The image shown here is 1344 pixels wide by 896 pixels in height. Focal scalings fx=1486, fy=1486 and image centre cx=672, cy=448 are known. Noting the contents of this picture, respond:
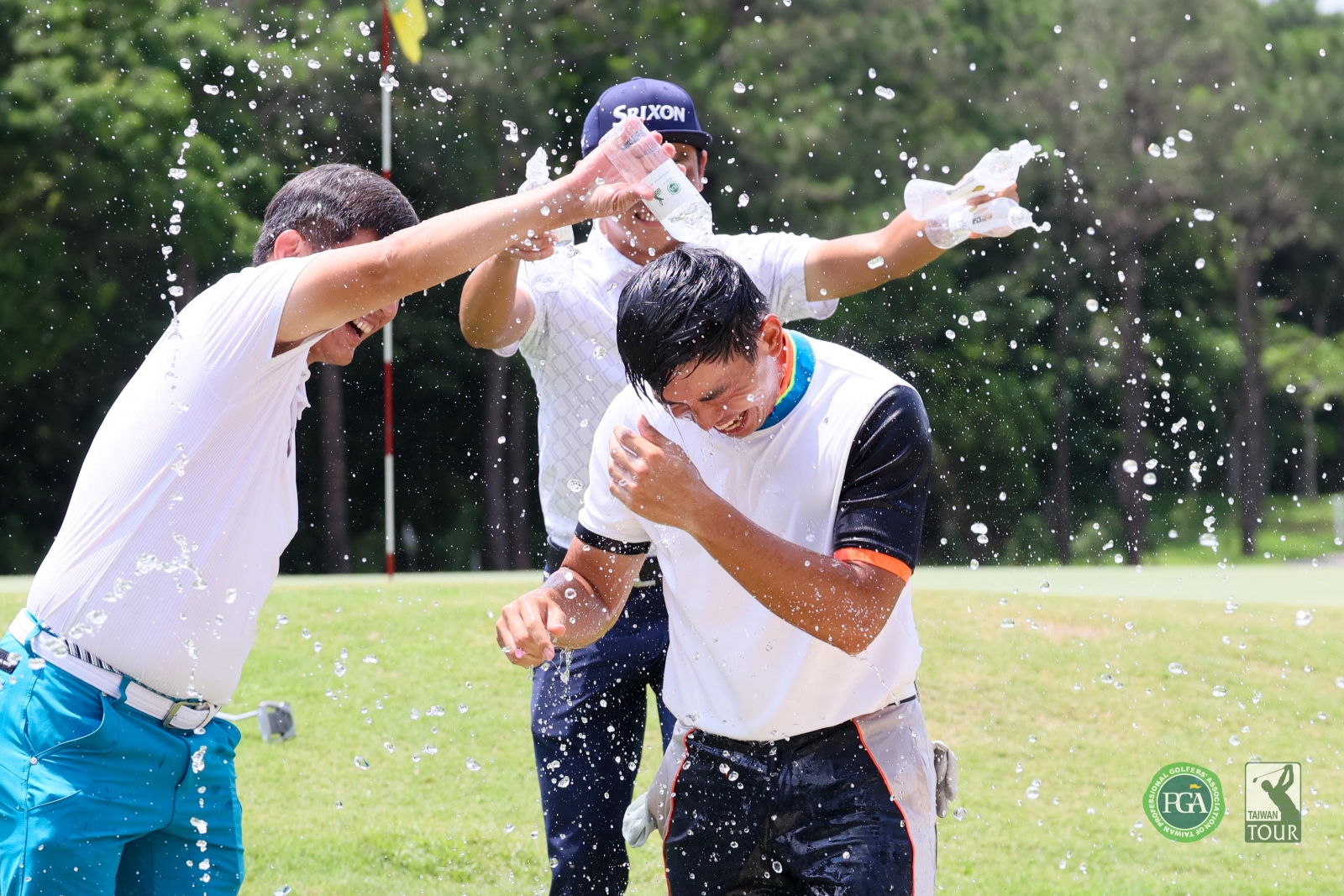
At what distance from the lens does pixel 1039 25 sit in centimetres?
3247

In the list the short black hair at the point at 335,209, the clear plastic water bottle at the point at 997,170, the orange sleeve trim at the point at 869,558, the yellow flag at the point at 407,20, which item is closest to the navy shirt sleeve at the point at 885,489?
the orange sleeve trim at the point at 869,558

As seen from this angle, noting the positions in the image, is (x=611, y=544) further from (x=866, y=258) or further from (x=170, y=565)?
(x=866, y=258)

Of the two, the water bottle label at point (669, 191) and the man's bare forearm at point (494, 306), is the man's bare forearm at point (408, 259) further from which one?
the man's bare forearm at point (494, 306)

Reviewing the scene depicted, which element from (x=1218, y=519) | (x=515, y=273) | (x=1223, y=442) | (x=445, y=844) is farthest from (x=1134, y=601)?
(x=1223, y=442)

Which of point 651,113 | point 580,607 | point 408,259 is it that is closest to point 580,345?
point 651,113

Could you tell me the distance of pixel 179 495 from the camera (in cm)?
303

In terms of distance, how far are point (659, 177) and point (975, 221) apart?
3.26ft

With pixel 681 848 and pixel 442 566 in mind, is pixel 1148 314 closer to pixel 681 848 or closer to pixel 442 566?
pixel 442 566

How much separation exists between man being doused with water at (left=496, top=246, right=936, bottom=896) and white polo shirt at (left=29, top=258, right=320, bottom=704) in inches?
24.8

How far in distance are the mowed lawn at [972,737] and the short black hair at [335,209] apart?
3.29 meters

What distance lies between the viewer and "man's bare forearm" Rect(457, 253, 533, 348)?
3967 millimetres

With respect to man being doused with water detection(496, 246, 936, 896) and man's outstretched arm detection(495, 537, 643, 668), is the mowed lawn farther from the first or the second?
man being doused with water detection(496, 246, 936, 896)

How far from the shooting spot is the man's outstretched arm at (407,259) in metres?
2.86

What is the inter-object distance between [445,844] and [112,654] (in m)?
3.32
